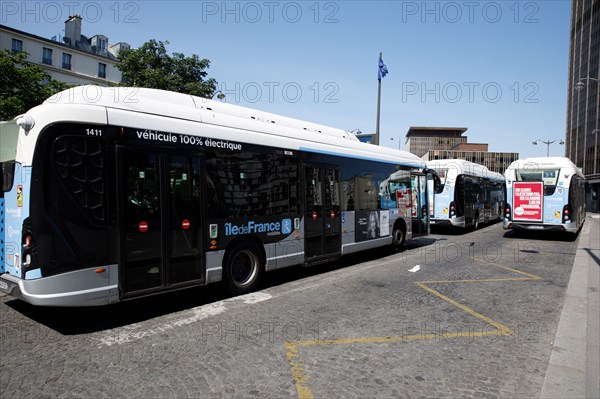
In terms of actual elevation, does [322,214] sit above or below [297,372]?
above

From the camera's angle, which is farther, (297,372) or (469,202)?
(469,202)

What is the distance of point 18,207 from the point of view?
5.00m

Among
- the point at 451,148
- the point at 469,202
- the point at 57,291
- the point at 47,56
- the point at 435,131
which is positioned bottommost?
the point at 57,291

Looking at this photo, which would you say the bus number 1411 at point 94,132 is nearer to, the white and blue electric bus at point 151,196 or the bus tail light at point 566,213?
the white and blue electric bus at point 151,196

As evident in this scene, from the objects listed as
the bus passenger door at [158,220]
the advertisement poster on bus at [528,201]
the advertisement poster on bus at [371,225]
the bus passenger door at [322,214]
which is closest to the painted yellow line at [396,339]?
the bus passenger door at [158,220]

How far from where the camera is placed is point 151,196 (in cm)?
564

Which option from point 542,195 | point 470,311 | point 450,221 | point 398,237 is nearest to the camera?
point 470,311

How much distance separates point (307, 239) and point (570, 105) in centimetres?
12101

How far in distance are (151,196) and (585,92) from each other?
111139 mm

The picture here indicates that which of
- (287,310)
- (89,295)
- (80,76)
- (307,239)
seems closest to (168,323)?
(89,295)

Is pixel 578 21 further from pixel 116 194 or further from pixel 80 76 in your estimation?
pixel 116 194

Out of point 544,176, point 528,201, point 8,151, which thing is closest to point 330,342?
point 8,151

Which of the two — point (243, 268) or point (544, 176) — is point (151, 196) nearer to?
point (243, 268)

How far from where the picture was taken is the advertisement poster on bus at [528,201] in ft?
53.1
